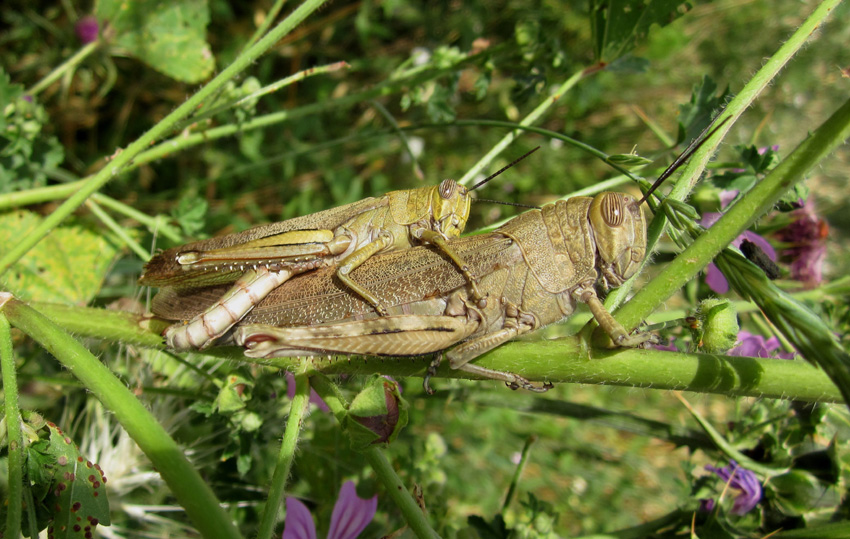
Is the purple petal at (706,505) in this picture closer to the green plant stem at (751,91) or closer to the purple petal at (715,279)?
the purple petal at (715,279)

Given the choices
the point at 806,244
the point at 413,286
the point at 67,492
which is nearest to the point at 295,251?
the point at 413,286

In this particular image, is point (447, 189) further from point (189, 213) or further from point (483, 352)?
point (189, 213)

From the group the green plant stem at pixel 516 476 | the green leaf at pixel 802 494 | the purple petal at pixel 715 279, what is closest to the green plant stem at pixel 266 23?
the green plant stem at pixel 516 476

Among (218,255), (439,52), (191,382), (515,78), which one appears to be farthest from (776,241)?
(191,382)

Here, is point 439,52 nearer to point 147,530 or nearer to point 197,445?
point 197,445

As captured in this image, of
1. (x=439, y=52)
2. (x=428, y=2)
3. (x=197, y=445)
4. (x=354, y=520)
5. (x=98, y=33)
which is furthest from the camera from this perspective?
(x=428, y=2)

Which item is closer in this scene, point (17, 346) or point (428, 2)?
point (17, 346)

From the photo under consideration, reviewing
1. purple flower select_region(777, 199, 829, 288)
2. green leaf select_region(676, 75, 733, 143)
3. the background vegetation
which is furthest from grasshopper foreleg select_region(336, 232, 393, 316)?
purple flower select_region(777, 199, 829, 288)

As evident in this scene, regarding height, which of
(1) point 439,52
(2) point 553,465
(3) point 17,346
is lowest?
(2) point 553,465
